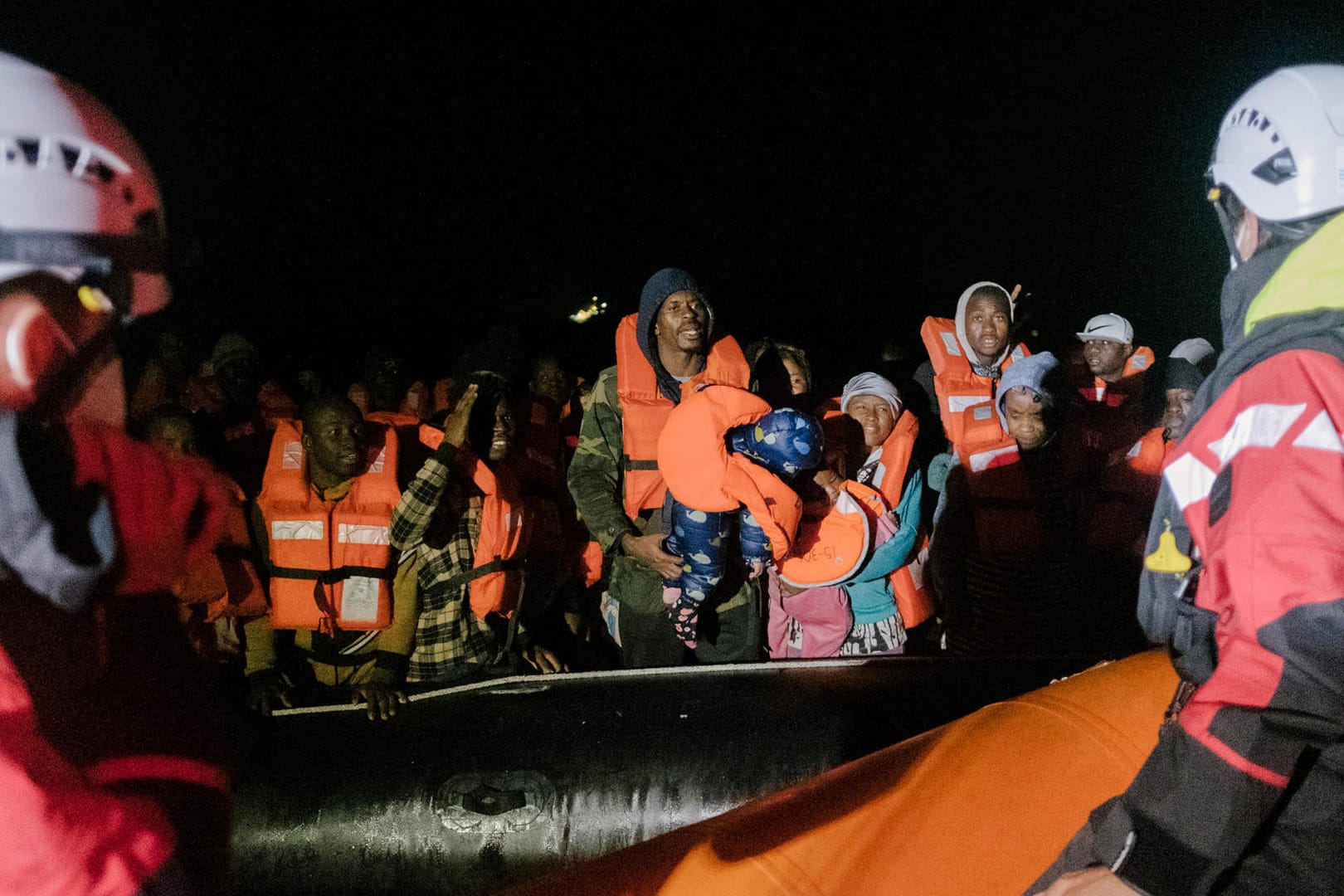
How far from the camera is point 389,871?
2.36m

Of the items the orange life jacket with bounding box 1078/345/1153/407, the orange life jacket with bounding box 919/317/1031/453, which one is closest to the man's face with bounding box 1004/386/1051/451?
the orange life jacket with bounding box 919/317/1031/453

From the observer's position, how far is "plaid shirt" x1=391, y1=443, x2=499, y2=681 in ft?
10.3

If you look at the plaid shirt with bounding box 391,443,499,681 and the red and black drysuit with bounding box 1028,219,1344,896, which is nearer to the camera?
the red and black drysuit with bounding box 1028,219,1344,896

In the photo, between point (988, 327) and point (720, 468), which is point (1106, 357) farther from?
point (720, 468)

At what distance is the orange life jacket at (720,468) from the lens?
2465 mm

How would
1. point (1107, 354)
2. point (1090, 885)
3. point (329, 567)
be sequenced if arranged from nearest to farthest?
point (1090, 885)
point (329, 567)
point (1107, 354)

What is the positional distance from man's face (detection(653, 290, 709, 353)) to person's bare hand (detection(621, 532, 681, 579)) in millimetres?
770

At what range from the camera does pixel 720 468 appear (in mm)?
2459

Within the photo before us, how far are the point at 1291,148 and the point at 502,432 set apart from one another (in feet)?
9.90

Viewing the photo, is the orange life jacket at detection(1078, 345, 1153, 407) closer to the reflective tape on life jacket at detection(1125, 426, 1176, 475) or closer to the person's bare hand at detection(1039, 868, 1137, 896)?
the reflective tape on life jacket at detection(1125, 426, 1176, 475)

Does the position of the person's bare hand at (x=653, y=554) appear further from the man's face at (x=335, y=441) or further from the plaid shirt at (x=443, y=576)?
the man's face at (x=335, y=441)

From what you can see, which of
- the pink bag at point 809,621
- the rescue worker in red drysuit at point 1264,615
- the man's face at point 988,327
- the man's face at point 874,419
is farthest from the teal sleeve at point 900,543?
the rescue worker in red drysuit at point 1264,615

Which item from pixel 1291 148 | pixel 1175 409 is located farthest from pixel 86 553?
pixel 1175 409

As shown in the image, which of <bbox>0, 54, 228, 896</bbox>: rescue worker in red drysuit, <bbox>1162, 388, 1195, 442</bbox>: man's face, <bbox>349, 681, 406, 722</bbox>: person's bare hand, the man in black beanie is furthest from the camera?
<bbox>1162, 388, 1195, 442</bbox>: man's face
